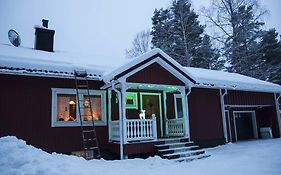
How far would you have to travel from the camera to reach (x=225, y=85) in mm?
15180

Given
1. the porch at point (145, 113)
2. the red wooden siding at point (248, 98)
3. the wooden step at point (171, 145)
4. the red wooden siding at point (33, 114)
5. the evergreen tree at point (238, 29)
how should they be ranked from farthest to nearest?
1. the evergreen tree at point (238, 29)
2. the red wooden siding at point (248, 98)
3. the wooden step at point (171, 145)
4. the porch at point (145, 113)
5. the red wooden siding at point (33, 114)

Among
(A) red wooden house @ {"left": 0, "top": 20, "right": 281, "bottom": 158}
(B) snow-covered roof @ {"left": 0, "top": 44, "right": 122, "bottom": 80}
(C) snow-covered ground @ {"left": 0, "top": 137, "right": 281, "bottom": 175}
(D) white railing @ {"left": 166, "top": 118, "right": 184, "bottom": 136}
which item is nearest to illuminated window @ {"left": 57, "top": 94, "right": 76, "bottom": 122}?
(A) red wooden house @ {"left": 0, "top": 20, "right": 281, "bottom": 158}

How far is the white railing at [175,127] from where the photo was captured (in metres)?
12.5

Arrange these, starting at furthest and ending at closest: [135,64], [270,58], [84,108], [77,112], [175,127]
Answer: [270,58], [175,127], [84,108], [77,112], [135,64]

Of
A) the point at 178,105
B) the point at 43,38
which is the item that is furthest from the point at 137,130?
the point at 43,38

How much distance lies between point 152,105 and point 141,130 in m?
2.79

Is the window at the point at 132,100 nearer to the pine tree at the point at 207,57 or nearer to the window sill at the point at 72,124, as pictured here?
the window sill at the point at 72,124

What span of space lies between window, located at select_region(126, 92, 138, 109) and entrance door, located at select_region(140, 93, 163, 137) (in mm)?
334

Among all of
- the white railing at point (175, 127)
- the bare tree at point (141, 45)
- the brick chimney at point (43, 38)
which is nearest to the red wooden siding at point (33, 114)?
the brick chimney at point (43, 38)

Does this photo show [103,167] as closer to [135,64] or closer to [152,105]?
[135,64]

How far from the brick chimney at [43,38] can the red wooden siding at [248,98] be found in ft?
36.4

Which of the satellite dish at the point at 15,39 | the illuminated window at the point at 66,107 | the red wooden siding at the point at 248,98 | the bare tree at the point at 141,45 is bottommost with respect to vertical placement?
the illuminated window at the point at 66,107

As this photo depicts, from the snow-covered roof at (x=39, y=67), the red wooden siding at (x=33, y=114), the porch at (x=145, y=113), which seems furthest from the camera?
the porch at (x=145, y=113)

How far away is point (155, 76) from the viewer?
11359mm
